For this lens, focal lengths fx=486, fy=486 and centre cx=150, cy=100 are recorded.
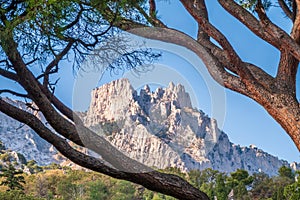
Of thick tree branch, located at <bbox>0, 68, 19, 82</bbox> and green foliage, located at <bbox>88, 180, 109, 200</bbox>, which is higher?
green foliage, located at <bbox>88, 180, 109, 200</bbox>

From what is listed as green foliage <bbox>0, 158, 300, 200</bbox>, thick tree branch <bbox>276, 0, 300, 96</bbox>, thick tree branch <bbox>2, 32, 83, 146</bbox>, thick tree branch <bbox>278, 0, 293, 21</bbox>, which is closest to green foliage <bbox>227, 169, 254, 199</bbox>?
green foliage <bbox>0, 158, 300, 200</bbox>

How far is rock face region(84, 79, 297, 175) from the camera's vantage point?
2781mm

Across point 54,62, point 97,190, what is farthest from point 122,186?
point 54,62

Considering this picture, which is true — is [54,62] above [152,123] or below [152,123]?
above

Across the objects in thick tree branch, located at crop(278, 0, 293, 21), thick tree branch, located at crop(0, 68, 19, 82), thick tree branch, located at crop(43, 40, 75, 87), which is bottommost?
thick tree branch, located at crop(0, 68, 19, 82)

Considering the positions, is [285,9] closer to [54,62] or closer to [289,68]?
[289,68]

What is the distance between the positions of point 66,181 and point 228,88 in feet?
64.4

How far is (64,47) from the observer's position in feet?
10.7

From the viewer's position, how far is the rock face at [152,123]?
9.12ft

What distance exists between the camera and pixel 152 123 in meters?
2.89

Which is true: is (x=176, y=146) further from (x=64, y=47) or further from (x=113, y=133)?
(x=64, y=47)

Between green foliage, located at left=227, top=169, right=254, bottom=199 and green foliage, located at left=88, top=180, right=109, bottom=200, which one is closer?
green foliage, located at left=227, top=169, right=254, bottom=199

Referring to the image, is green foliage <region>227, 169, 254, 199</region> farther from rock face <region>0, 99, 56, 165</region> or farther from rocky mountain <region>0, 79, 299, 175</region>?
rock face <region>0, 99, 56, 165</region>

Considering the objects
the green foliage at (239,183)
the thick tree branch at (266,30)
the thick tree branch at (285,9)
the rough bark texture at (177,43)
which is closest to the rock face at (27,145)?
the green foliage at (239,183)
